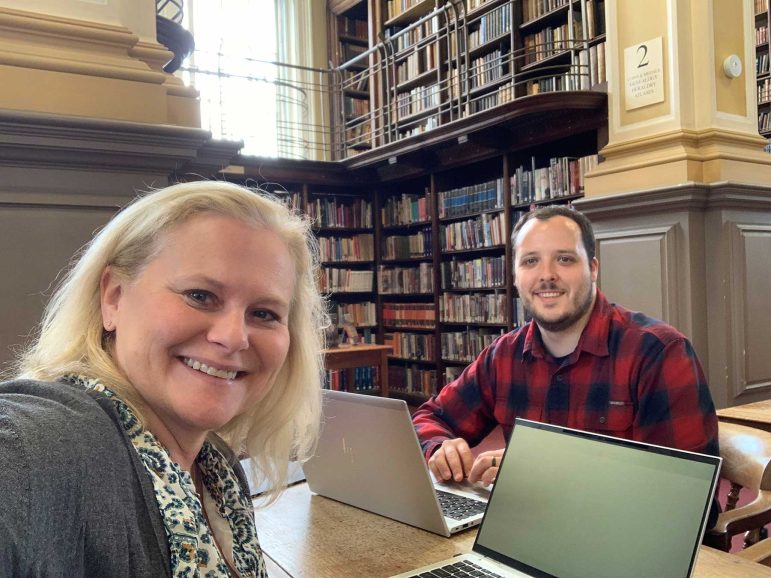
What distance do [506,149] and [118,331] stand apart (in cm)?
471

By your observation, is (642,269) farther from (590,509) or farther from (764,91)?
(590,509)

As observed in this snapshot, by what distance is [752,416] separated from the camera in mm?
2137

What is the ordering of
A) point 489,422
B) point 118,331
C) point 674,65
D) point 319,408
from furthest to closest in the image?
point 674,65 → point 489,422 → point 319,408 → point 118,331

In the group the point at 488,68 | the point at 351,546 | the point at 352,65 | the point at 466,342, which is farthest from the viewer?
the point at 352,65

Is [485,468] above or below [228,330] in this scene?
below

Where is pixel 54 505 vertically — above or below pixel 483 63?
below

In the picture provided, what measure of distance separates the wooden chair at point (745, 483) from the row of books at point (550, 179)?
3.06 metres

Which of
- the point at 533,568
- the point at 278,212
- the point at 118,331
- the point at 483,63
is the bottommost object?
the point at 533,568

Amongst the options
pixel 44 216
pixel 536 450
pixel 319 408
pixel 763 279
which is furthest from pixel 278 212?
pixel 763 279

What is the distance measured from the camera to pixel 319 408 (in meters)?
1.11

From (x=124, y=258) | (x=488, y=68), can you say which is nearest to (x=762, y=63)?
(x=488, y=68)

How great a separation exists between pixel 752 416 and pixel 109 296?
2.09 meters

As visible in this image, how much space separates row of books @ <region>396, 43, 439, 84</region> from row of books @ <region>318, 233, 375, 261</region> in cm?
167

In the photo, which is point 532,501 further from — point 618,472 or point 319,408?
point 319,408
